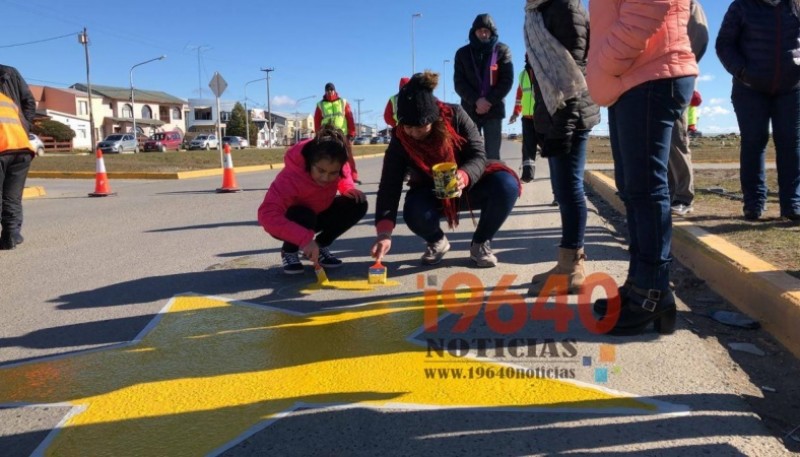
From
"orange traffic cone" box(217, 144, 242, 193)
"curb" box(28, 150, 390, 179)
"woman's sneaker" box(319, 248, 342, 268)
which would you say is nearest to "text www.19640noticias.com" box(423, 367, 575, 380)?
"woman's sneaker" box(319, 248, 342, 268)

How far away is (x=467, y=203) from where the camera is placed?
418 cm

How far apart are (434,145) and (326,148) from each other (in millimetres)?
686

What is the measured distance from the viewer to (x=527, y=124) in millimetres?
5117

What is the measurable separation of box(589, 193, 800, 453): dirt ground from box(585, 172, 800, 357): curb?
0.06 meters

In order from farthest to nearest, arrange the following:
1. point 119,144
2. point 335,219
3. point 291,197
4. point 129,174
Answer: point 119,144, point 129,174, point 335,219, point 291,197

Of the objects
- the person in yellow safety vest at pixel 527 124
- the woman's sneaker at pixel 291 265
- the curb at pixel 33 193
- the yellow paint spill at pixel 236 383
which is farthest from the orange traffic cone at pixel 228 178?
the yellow paint spill at pixel 236 383

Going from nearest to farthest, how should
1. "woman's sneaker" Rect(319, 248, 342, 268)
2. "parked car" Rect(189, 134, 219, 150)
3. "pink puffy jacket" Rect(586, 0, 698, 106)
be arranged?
"pink puffy jacket" Rect(586, 0, 698, 106)
"woman's sneaker" Rect(319, 248, 342, 268)
"parked car" Rect(189, 134, 219, 150)

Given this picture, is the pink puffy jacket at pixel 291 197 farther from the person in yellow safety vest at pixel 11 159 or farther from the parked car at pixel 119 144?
the parked car at pixel 119 144

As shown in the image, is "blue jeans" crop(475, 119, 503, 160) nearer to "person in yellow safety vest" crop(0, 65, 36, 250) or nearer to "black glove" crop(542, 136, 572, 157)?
"black glove" crop(542, 136, 572, 157)

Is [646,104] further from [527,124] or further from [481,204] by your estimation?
[527,124]

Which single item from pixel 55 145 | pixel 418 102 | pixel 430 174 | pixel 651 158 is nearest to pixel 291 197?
pixel 430 174

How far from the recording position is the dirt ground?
2.02 meters

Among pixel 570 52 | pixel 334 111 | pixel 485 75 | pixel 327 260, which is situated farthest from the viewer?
pixel 334 111

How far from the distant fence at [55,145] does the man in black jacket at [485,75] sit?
52895mm
